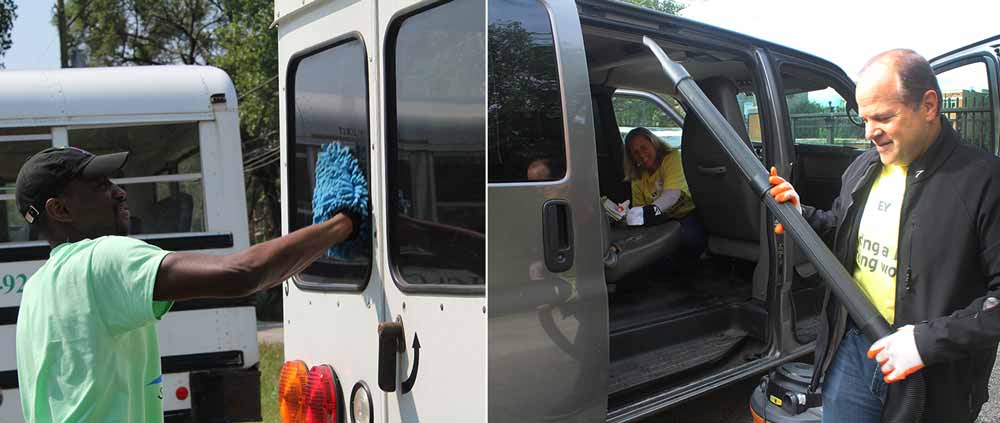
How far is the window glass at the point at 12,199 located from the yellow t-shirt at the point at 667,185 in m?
3.80

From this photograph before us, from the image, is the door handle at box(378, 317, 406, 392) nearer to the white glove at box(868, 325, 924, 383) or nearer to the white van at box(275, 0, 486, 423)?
the white van at box(275, 0, 486, 423)

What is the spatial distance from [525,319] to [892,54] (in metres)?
1.20

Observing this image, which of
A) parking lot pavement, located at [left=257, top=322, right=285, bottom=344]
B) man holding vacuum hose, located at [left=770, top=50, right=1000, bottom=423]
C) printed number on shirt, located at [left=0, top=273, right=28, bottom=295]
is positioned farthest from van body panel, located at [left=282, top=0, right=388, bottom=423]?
parking lot pavement, located at [left=257, top=322, right=285, bottom=344]

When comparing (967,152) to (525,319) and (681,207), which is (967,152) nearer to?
(525,319)

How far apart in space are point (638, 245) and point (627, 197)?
2.95ft

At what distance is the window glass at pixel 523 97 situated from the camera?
7.40 feet

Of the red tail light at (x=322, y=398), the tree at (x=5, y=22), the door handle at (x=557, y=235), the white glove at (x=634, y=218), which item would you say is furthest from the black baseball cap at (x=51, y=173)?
the tree at (x=5, y=22)

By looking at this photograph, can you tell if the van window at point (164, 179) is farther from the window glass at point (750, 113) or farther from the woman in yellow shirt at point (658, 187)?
the window glass at point (750, 113)

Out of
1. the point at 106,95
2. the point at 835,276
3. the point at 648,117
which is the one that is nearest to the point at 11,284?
the point at 106,95

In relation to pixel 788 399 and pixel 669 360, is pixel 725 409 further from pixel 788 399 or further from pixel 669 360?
pixel 788 399

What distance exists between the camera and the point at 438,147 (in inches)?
89.6

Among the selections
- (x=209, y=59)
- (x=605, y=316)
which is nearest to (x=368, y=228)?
(x=605, y=316)

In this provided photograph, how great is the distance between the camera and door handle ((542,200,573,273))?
2275 millimetres

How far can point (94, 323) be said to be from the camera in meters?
1.88
